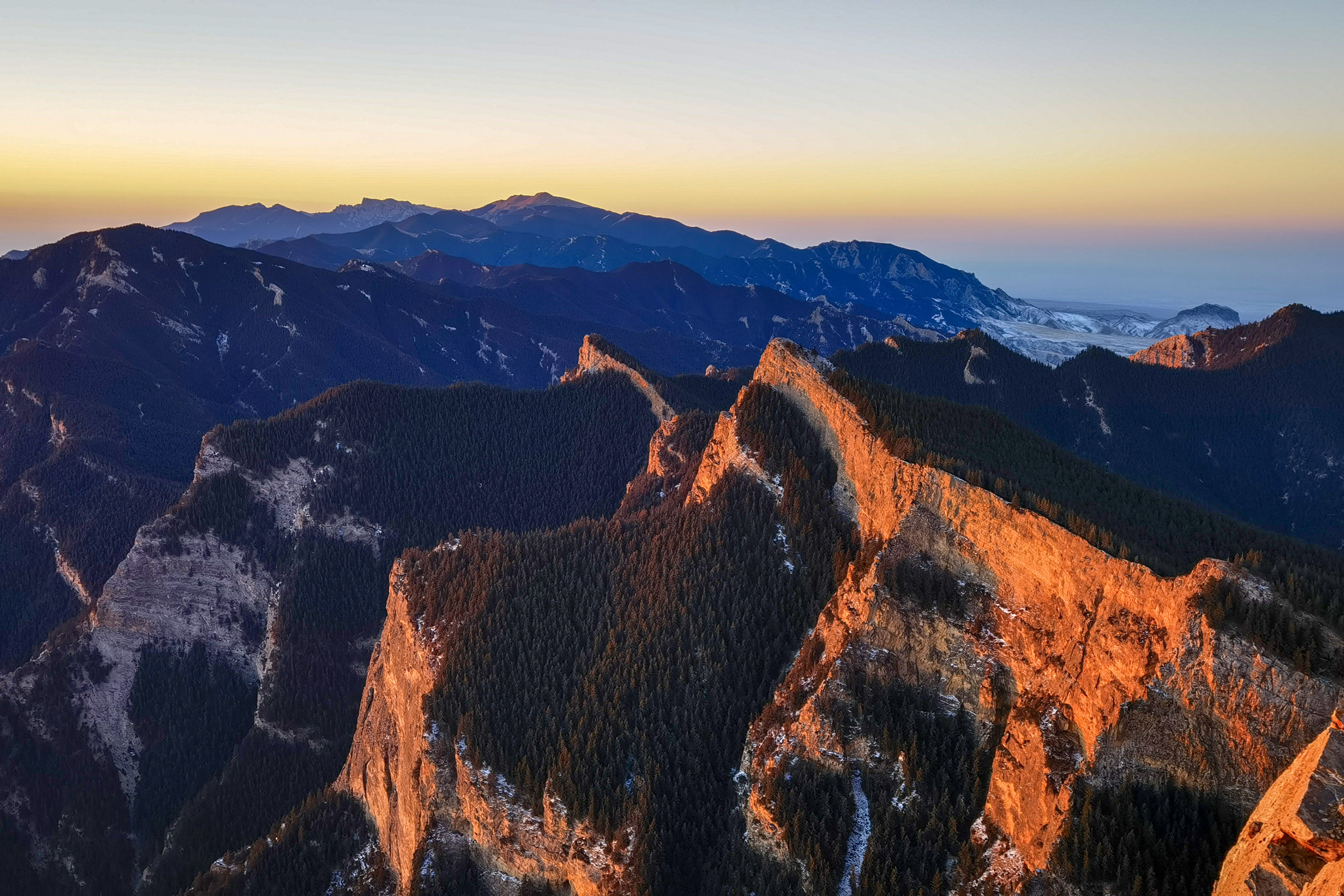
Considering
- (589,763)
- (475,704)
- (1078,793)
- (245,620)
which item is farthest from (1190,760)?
(245,620)

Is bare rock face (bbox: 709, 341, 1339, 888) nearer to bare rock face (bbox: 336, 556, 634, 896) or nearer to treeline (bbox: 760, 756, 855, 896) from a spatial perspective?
treeline (bbox: 760, 756, 855, 896)

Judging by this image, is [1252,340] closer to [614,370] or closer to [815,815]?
[614,370]

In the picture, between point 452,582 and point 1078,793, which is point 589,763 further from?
point 1078,793

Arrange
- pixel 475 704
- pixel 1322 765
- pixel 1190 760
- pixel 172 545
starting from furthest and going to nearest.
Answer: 1. pixel 172 545
2. pixel 475 704
3. pixel 1190 760
4. pixel 1322 765

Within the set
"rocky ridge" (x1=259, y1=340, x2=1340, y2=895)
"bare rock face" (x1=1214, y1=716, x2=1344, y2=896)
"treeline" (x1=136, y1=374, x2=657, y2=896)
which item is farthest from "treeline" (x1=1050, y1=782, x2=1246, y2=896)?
"treeline" (x1=136, y1=374, x2=657, y2=896)

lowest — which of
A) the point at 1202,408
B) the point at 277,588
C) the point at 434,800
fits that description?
the point at 277,588

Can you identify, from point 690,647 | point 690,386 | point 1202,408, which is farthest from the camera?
point 690,386

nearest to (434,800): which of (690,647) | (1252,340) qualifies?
(690,647)
